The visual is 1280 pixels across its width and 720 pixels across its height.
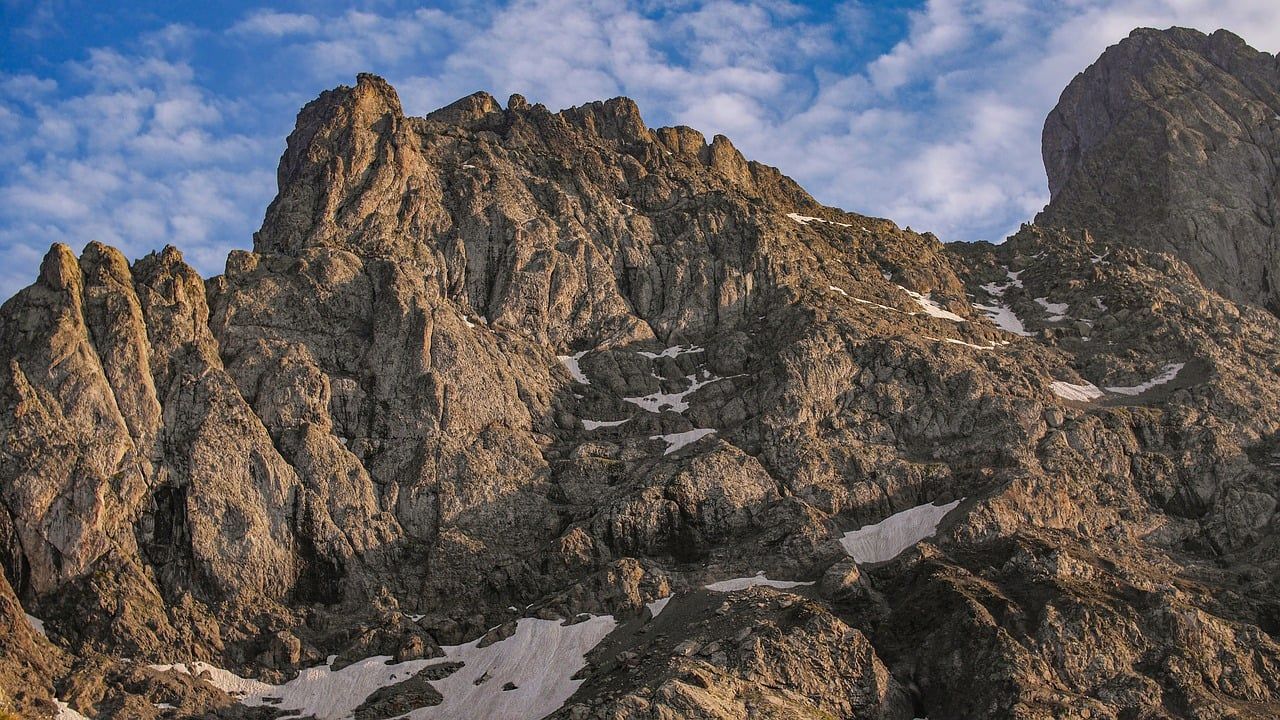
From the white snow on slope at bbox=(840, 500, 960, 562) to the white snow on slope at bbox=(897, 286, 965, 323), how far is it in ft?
117

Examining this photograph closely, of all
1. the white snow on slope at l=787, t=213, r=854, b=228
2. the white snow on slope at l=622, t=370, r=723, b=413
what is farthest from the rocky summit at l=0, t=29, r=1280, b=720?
the white snow on slope at l=787, t=213, r=854, b=228

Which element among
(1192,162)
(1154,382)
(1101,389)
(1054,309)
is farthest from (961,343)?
(1192,162)

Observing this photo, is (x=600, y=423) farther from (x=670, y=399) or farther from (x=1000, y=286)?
(x=1000, y=286)

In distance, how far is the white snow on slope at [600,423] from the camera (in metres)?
106

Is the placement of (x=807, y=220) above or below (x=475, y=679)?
above

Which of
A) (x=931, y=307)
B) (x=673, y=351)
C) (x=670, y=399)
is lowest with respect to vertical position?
(x=670, y=399)

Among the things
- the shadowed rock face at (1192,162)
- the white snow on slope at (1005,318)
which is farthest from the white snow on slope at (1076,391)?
the shadowed rock face at (1192,162)

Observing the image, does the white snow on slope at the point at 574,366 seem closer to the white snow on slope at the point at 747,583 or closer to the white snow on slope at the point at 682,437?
the white snow on slope at the point at 682,437

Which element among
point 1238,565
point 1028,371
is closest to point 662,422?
point 1028,371

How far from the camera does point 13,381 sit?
3398 inches

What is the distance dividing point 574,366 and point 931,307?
39928mm

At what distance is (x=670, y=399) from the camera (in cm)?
10975

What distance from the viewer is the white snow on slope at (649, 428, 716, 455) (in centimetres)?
10103

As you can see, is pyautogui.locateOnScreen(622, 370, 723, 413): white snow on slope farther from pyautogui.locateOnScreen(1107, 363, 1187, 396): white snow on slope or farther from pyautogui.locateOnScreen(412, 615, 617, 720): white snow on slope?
pyautogui.locateOnScreen(1107, 363, 1187, 396): white snow on slope
